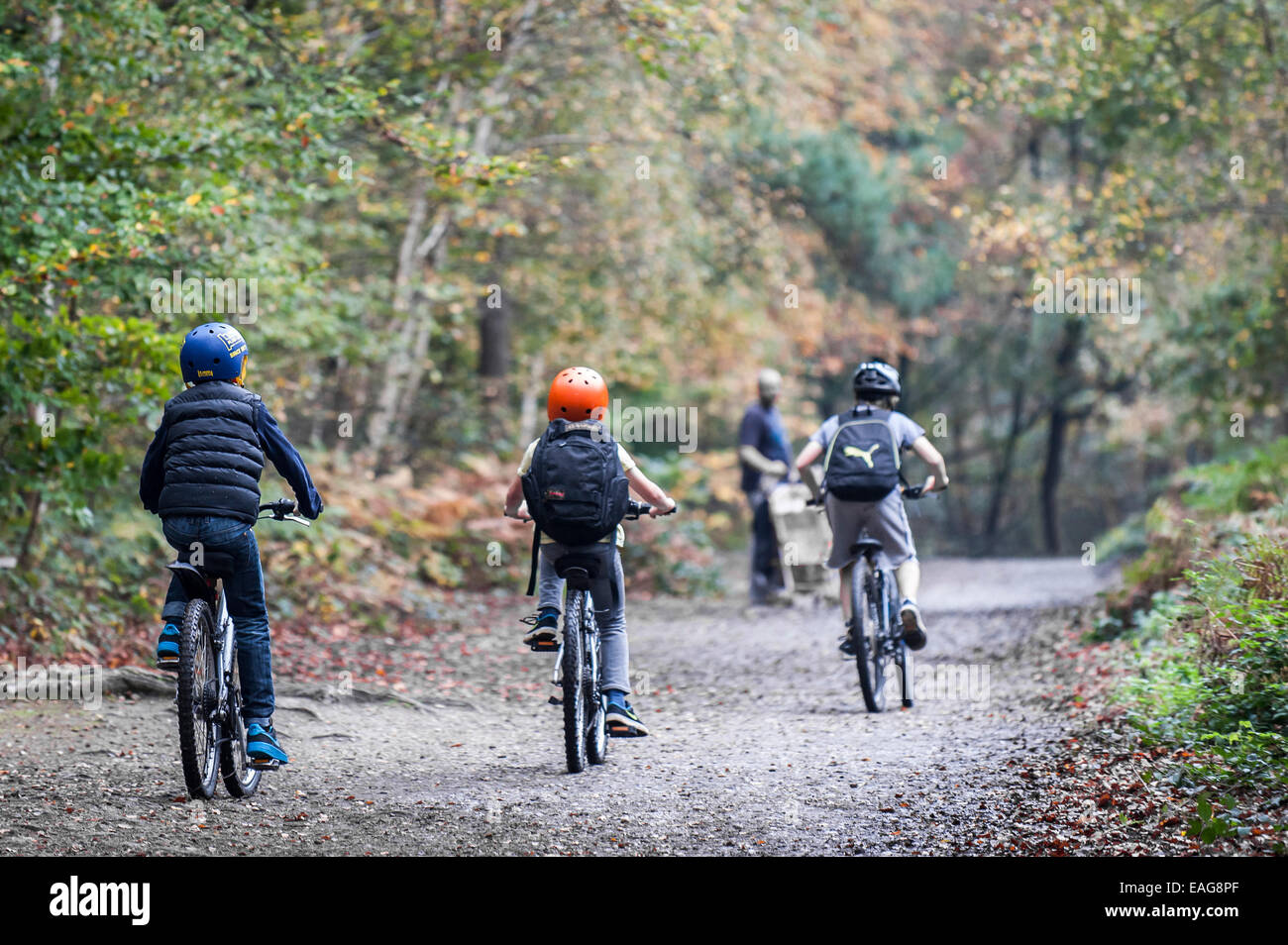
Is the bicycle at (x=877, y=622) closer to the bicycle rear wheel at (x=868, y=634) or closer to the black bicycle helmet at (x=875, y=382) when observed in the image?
the bicycle rear wheel at (x=868, y=634)

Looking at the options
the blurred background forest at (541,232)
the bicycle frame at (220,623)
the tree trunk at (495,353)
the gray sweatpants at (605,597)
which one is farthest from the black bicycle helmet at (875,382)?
the tree trunk at (495,353)

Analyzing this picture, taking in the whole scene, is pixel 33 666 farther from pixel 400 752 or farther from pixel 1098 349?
pixel 1098 349

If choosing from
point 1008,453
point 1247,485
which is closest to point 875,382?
point 1247,485

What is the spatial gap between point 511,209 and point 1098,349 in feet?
48.2

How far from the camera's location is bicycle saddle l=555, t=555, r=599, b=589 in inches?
265

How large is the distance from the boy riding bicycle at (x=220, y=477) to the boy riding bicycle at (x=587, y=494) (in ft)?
3.61

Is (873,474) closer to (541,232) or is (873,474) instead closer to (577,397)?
(577,397)

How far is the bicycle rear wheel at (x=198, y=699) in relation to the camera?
5.69 metres

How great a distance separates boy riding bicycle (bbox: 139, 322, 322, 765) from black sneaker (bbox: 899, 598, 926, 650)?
3845mm

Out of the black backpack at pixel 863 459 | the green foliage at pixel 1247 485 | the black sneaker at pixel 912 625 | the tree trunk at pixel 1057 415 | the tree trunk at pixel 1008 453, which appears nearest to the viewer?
the black sneaker at pixel 912 625

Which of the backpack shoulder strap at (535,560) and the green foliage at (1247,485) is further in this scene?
the green foliage at (1247,485)

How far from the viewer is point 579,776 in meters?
6.77

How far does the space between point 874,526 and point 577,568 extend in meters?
2.64

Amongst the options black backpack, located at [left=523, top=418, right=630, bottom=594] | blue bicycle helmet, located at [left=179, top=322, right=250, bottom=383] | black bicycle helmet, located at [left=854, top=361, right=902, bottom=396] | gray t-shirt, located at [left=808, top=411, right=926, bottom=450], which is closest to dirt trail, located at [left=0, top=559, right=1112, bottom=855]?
black backpack, located at [left=523, top=418, right=630, bottom=594]
